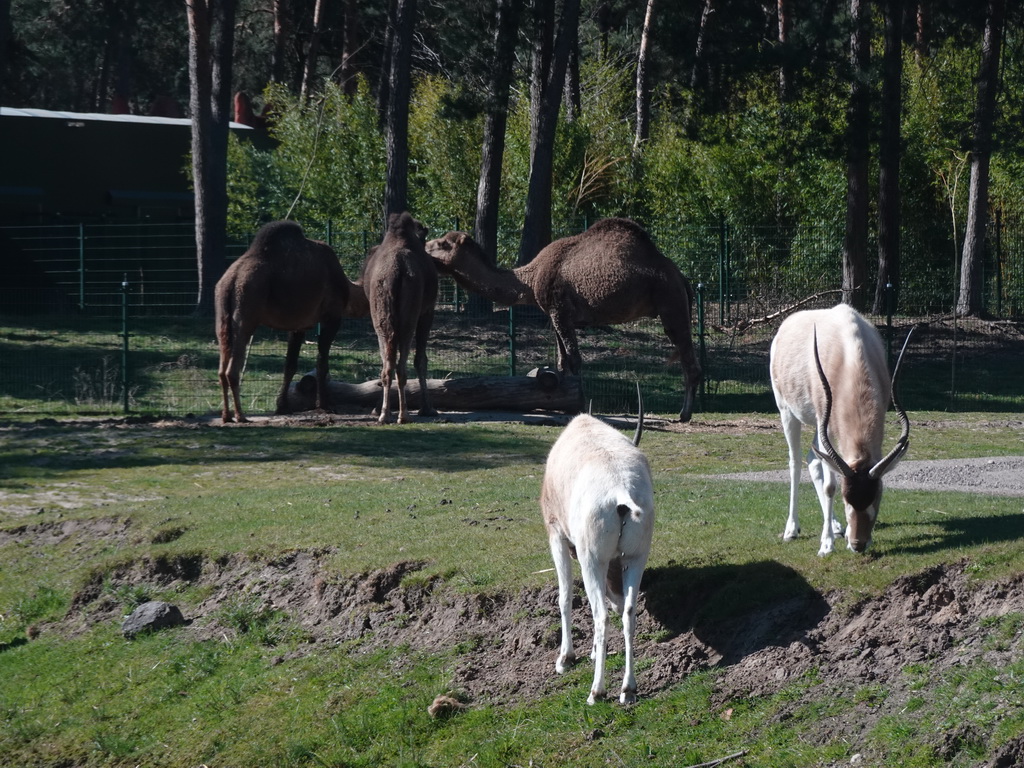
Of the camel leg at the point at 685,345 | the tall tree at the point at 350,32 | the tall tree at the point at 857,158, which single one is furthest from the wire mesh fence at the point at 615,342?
the tall tree at the point at 350,32

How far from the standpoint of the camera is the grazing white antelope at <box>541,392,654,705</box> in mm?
6816

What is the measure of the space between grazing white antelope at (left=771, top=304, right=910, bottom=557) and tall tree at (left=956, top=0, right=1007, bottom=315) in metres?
17.1

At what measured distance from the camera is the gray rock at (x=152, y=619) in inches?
388

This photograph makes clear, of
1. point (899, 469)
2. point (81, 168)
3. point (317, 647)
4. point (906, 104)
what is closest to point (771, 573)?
point (317, 647)

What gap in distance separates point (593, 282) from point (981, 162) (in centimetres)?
1250

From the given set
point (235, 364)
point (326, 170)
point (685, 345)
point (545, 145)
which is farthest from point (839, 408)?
point (326, 170)

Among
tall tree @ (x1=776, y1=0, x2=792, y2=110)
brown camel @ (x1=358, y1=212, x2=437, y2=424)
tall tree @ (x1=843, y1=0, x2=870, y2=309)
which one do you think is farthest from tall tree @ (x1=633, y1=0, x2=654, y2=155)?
brown camel @ (x1=358, y1=212, x2=437, y2=424)

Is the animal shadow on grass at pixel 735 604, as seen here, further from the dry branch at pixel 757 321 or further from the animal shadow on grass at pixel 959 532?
the dry branch at pixel 757 321

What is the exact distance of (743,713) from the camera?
6.91 meters

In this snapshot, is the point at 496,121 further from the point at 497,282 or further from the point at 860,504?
the point at 860,504

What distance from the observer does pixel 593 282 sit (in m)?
18.9

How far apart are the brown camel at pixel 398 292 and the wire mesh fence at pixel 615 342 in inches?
130

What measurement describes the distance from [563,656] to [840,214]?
2488cm

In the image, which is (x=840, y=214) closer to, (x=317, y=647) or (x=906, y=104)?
(x=906, y=104)
